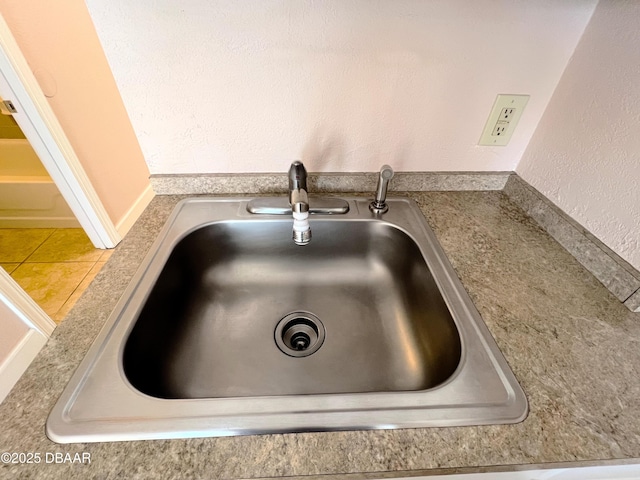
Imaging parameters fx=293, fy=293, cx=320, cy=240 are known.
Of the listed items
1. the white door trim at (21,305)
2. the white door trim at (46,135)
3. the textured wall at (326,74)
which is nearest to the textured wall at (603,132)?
the textured wall at (326,74)

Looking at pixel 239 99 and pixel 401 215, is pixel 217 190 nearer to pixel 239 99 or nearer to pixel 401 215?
pixel 239 99

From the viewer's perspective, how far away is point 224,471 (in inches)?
14.8

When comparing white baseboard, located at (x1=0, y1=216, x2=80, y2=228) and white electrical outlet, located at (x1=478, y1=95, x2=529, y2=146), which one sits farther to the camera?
white baseboard, located at (x1=0, y1=216, x2=80, y2=228)

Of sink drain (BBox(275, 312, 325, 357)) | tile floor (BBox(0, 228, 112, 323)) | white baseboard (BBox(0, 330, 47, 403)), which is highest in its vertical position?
white baseboard (BBox(0, 330, 47, 403))

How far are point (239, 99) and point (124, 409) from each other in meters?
0.68

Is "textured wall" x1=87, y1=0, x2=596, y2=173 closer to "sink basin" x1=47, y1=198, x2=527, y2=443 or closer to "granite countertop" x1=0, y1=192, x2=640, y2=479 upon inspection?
"sink basin" x1=47, y1=198, x2=527, y2=443

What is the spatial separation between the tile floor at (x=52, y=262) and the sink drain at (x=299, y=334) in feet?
5.53

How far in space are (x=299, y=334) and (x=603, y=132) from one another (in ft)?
2.77

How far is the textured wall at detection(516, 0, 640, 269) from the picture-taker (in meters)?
0.61

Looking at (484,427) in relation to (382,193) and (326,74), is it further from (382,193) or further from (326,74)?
(326,74)

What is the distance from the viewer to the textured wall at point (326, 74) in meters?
0.65

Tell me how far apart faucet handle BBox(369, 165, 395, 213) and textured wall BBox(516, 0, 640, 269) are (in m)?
0.44

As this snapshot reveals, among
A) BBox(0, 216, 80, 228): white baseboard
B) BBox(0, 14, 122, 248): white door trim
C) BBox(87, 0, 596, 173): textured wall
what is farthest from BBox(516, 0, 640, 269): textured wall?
BBox(0, 216, 80, 228): white baseboard

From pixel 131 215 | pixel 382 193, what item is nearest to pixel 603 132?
Answer: pixel 382 193
